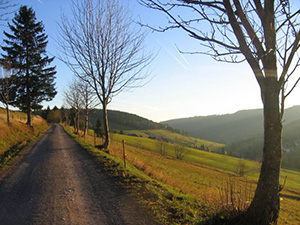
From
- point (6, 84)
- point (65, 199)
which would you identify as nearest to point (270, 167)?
point (65, 199)

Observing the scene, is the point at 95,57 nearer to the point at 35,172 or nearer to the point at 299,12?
the point at 35,172

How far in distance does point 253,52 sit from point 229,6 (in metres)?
1.00

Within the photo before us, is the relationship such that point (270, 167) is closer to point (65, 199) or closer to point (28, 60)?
point (65, 199)

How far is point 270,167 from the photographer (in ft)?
11.5

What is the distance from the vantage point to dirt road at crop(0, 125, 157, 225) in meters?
3.90

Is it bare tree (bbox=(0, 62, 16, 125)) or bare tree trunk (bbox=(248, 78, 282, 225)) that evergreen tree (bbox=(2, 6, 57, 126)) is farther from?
bare tree trunk (bbox=(248, 78, 282, 225))

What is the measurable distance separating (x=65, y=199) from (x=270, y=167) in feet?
14.8

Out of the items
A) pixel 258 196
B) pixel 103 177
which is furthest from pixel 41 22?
pixel 258 196

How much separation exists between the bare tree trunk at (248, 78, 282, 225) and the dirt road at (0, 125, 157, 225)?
2036 millimetres

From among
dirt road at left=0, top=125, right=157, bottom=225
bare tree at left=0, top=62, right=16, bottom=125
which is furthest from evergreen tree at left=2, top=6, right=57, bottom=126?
dirt road at left=0, top=125, right=157, bottom=225

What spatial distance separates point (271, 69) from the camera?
361 centimetres

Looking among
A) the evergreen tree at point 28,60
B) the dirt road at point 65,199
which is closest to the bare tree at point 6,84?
the evergreen tree at point 28,60

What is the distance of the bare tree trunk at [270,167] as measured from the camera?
3484 mm

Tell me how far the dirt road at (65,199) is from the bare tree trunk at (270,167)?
204cm
